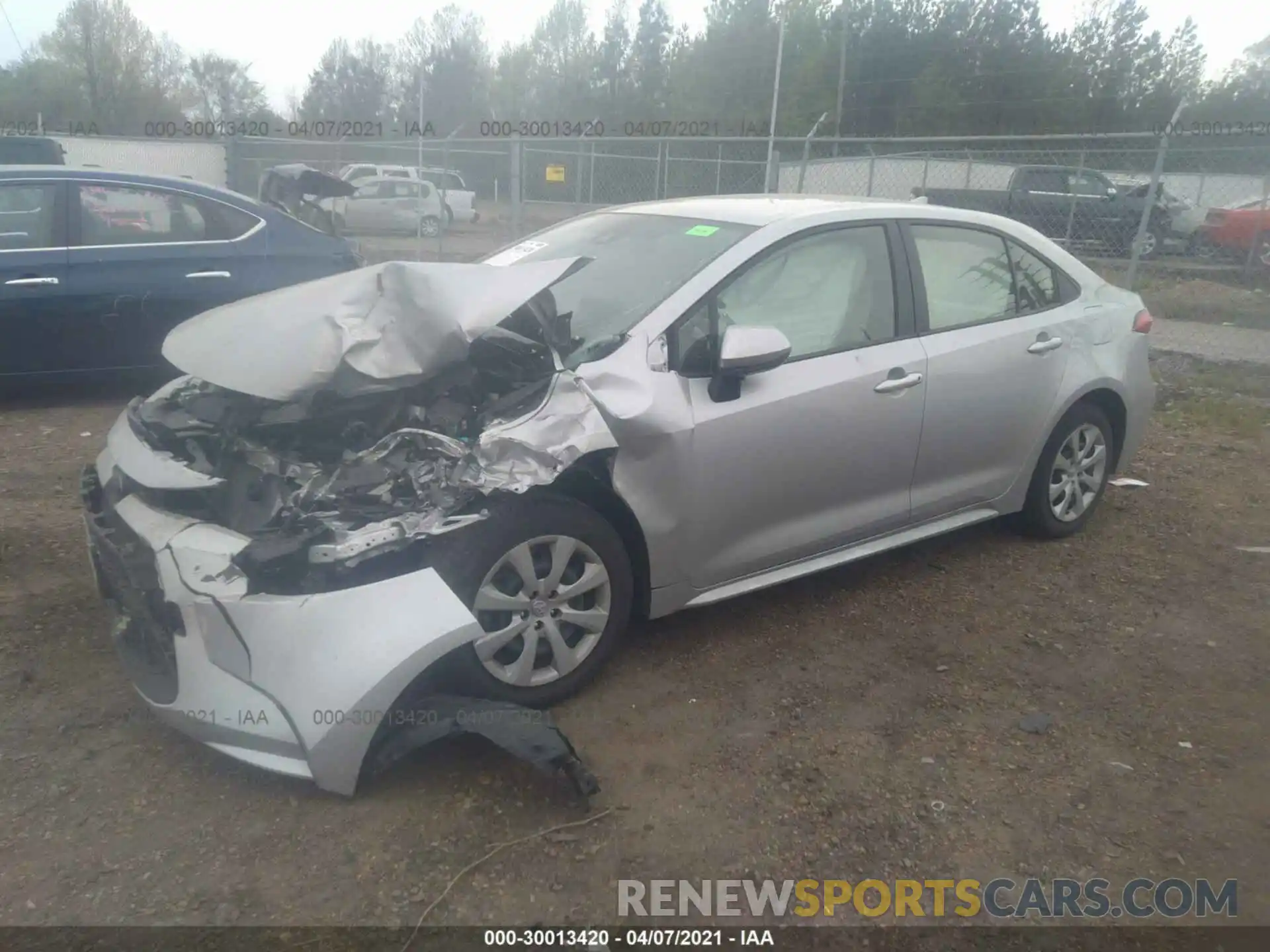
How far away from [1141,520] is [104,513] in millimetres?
4929

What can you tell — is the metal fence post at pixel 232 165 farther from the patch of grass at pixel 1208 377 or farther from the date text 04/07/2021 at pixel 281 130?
the patch of grass at pixel 1208 377

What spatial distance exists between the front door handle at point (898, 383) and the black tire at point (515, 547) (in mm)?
1243

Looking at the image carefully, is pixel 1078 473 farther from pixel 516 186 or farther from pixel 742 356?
pixel 516 186

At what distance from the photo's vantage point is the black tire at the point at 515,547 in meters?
3.01

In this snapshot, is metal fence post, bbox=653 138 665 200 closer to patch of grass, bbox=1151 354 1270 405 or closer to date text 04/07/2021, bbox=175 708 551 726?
patch of grass, bbox=1151 354 1270 405

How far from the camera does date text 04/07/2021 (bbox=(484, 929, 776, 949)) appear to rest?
2.41 meters

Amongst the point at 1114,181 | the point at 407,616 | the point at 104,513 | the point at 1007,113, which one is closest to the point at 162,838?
the point at 407,616

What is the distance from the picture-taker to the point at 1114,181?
13.5 m

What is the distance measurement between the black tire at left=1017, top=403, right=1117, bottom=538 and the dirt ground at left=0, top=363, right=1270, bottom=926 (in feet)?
1.28

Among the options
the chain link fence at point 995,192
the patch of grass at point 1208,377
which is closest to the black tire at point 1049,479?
the patch of grass at point 1208,377

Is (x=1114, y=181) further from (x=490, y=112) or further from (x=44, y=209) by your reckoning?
(x=490, y=112)

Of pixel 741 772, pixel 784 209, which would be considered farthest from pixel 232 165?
pixel 741 772

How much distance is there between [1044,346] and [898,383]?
3.37ft

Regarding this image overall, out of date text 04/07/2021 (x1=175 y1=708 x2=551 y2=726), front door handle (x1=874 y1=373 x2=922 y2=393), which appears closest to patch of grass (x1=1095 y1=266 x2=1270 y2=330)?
front door handle (x1=874 y1=373 x2=922 y2=393)
